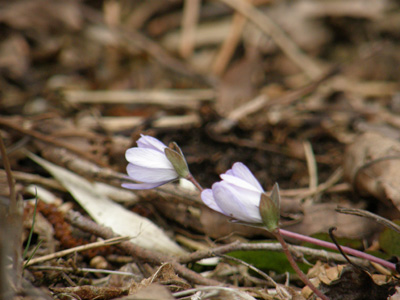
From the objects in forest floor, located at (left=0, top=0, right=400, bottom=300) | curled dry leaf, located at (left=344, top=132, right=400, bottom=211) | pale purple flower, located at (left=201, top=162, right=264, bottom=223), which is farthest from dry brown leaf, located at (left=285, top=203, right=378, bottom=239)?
pale purple flower, located at (left=201, top=162, right=264, bottom=223)

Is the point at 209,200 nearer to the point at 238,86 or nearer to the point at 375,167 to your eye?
the point at 375,167

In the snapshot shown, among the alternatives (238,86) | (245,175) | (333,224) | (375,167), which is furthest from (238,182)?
(238,86)

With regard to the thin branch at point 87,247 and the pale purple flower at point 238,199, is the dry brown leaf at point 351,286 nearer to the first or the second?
the pale purple flower at point 238,199

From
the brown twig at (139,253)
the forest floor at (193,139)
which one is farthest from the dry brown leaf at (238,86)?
the brown twig at (139,253)

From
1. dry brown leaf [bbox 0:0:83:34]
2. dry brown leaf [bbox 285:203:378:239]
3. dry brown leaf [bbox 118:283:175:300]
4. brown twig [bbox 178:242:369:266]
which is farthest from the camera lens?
dry brown leaf [bbox 0:0:83:34]

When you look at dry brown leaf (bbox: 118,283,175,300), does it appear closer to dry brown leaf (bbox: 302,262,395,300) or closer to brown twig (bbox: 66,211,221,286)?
brown twig (bbox: 66,211,221,286)

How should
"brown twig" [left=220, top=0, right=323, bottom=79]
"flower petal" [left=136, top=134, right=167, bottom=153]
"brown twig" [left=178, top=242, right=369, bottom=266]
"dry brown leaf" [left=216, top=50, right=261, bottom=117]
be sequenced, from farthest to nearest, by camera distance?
"brown twig" [left=220, top=0, right=323, bottom=79]
"dry brown leaf" [left=216, top=50, right=261, bottom=117]
"brown twig" [left=178, top=242, right=369, bottom=266]
"flower petal" [left=136, top=134, right=167, bottom=153]

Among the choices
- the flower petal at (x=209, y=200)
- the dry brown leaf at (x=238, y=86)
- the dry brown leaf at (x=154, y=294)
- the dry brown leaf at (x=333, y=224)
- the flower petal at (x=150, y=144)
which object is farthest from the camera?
the dry brown leaf at (x=238, y=86)
